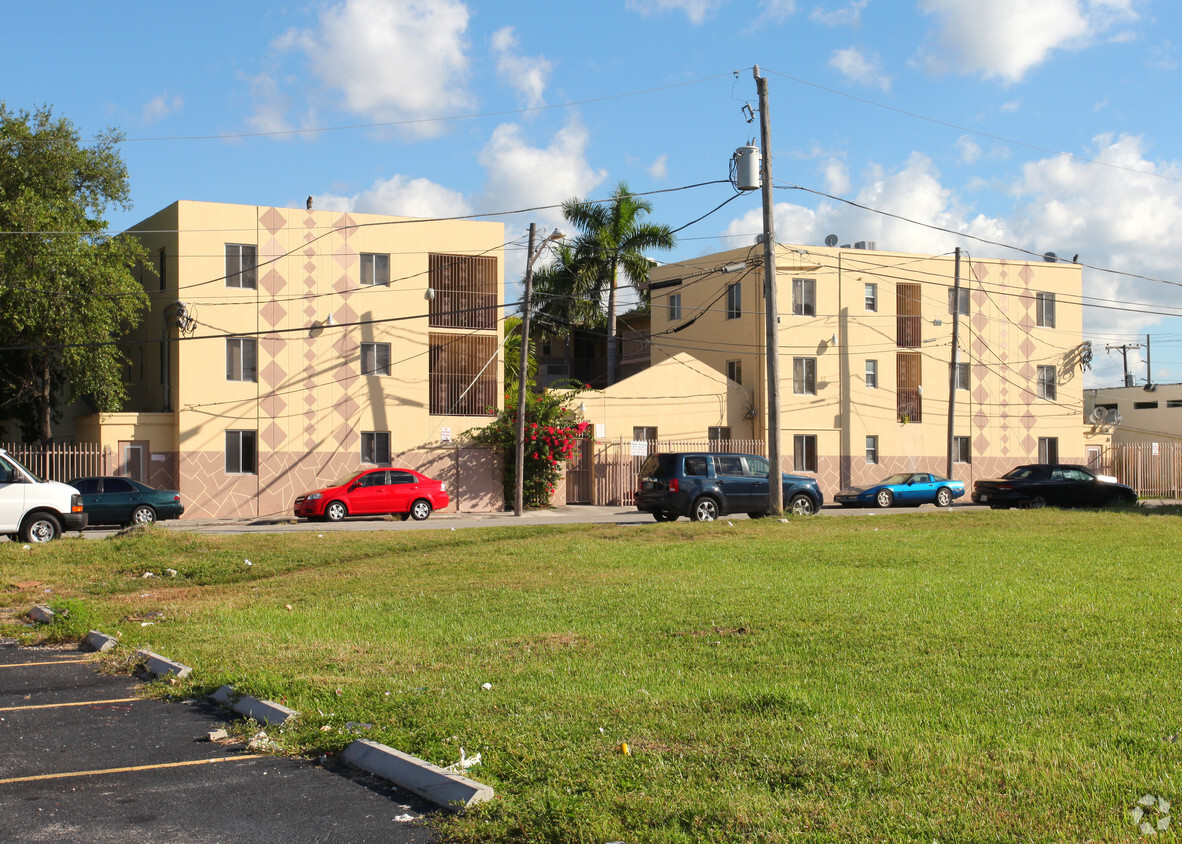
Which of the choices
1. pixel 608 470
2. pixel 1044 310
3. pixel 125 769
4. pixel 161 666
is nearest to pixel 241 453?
pixel 608 470

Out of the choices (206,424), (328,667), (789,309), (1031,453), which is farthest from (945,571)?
(1031,453)

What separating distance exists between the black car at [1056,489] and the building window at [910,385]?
42.3ft

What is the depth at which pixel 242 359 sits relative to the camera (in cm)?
3456

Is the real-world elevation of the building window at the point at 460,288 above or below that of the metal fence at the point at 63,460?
above

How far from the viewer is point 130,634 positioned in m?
11.1

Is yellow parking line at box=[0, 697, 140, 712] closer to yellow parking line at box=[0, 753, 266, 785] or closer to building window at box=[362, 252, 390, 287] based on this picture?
yellow parking line at box=[0, 753, 266, 785]

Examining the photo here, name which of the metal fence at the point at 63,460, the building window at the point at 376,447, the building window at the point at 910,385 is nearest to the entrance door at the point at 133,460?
the metal fence at the point at 63,460

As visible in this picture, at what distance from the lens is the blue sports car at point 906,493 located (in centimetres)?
3912

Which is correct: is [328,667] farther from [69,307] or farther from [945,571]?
[69,307]

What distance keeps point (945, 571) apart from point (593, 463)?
1053 inches

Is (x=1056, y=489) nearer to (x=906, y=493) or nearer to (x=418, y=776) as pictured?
(x=906, y=493)

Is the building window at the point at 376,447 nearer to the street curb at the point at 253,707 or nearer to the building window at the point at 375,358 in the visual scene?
the building window at the point at 375,358

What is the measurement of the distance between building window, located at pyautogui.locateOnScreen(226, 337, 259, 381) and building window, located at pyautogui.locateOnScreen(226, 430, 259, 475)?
1.81 m

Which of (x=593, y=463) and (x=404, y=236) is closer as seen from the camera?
(x=404, y=236)
